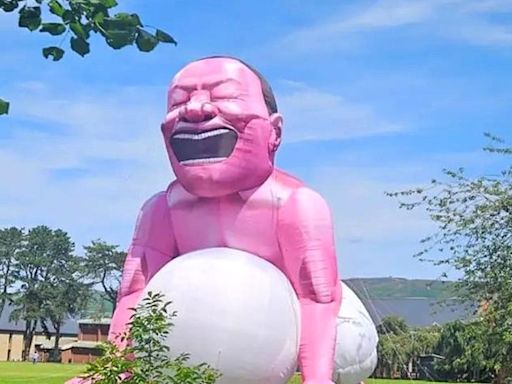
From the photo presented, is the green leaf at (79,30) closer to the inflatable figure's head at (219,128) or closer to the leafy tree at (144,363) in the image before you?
the leafy tree at (144,363)

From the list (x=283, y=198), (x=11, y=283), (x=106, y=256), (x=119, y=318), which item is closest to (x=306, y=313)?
(x=283, y=198)

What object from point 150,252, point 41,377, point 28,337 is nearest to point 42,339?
point 28,337

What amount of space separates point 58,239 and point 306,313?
5687cm

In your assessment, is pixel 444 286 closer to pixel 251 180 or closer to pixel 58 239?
pixel 251 180

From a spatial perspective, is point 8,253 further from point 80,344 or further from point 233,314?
point 233,314

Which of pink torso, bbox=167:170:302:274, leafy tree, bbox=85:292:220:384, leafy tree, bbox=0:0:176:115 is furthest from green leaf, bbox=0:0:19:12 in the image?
pink torso, bbox=167:170:302:274

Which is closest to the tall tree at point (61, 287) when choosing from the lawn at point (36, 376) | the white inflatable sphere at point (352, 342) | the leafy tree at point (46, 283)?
the leafy tree at point (46, 283)

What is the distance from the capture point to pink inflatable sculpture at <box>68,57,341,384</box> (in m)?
6.10

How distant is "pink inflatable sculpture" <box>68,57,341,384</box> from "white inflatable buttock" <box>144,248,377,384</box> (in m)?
0.18

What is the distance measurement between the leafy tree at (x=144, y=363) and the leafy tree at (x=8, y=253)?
56.0m

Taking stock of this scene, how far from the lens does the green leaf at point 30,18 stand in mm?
2137

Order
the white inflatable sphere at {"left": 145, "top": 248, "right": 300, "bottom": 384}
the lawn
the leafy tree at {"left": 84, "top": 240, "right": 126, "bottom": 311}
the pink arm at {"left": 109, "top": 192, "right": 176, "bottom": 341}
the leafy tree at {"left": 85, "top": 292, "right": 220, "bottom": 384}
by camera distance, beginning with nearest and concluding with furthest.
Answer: the leafy tree at {"left": 85, "top": 292, "right": 220, "bottom": 384}, the white inflatable sphere at {"left": 145, "top": 248, "right": 300, "bottom": 384}, the pink arm at {"left": 109, "top": 192, "right": 176, "bottom": 341}, the lawn, the leafy tree at {"left": 84, "top": 240, "right": 126, "bottom": 311}

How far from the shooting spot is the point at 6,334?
63.3 meters

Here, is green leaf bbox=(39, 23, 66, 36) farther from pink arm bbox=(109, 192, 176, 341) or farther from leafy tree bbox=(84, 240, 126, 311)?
leafy tree bbox=(84, 240, 126, 311)
